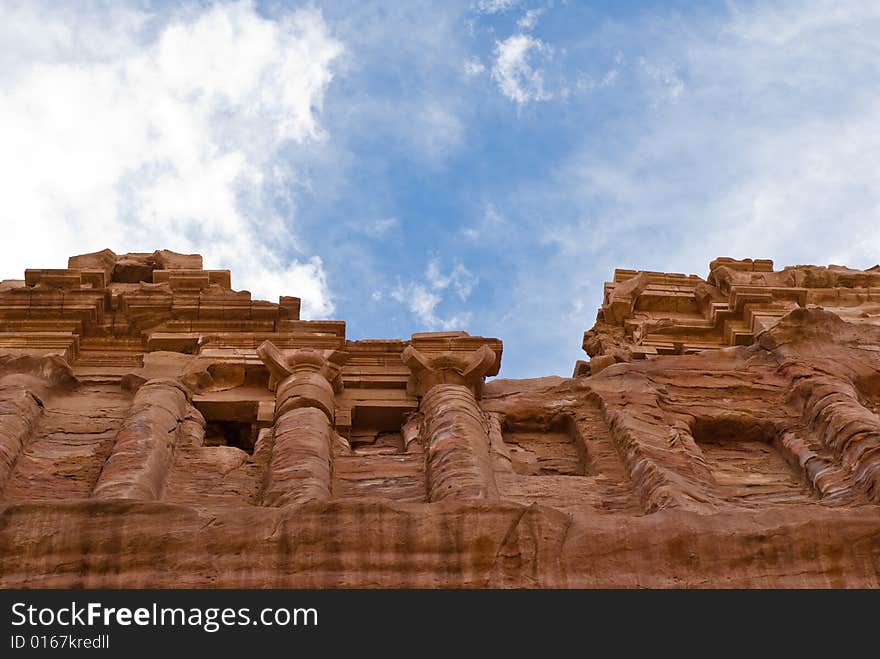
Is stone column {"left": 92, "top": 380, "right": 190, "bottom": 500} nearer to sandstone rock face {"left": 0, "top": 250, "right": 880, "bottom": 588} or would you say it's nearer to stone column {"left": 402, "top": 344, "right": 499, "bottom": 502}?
sandstone rock face {"left": 0, "top": 250, "right": 880, "bottom": 588}

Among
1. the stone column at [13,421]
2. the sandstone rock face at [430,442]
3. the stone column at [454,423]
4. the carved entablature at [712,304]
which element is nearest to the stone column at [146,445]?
the sandstone rock face at [430,442]

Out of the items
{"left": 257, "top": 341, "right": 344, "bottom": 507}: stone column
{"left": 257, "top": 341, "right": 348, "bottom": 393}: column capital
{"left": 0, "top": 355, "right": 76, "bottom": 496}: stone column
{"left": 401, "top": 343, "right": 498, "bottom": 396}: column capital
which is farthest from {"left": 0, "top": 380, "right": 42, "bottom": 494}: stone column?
{"left": 401, "top": 343, "right": 498, "bottom": 396}: column capital

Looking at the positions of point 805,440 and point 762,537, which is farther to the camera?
point 805,440

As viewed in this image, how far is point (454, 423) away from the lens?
15.3 m

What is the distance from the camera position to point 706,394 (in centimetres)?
1742

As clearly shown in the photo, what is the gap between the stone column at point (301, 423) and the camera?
13586 mm

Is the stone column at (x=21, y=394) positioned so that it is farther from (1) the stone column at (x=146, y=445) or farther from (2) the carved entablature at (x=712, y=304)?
(2) the carved entablature at (x=712, y=304)

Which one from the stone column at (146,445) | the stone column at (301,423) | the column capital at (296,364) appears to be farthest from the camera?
the column capital at (296,364)

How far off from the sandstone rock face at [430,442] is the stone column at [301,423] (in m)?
0.04

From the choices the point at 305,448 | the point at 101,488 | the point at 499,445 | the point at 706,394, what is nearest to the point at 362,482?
the point at 305,448

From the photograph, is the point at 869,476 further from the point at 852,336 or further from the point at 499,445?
the point at 852,336

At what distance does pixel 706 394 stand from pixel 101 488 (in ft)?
24.3

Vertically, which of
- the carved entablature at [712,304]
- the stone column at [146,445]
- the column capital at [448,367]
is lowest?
the stone column at [146,445]

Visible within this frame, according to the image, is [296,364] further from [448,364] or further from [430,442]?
[430,442]
